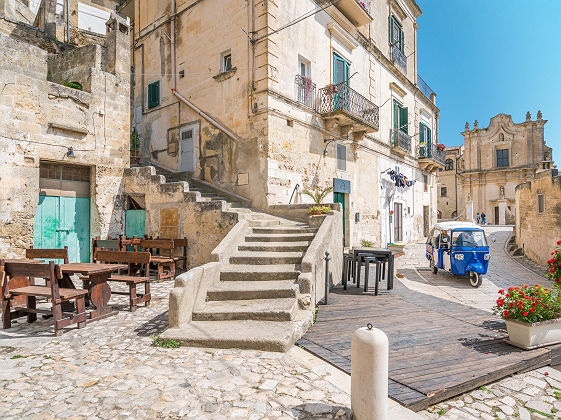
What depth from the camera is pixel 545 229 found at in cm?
1289

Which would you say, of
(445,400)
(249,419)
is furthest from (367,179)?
(249,419)

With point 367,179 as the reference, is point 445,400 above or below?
below

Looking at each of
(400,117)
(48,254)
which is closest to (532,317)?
(48,254)

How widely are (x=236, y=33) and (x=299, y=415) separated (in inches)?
453

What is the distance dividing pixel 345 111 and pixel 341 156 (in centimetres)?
200

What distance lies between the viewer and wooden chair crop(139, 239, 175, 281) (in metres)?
8.48

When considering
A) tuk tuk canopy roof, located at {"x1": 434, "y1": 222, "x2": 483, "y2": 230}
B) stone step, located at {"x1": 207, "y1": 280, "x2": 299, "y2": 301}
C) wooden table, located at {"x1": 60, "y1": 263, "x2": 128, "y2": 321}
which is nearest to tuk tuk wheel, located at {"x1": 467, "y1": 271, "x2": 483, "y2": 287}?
tuk tuk canopy roof, located at {"x1": 434, "y1": 222, "x2": 483, "y2": 230}

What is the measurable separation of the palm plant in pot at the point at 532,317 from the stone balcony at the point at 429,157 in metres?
16.8

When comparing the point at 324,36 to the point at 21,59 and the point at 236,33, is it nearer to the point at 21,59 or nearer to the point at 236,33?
the point at 236,33

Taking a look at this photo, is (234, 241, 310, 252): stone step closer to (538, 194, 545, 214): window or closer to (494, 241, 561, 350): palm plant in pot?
(494, 241, 561, 350): palm plant in pot

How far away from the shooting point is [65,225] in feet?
31.6

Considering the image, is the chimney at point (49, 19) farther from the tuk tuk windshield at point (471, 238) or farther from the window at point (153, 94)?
the tuk tuk windshield at point (471, 238)

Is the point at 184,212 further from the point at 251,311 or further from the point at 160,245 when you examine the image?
the point at 251,311

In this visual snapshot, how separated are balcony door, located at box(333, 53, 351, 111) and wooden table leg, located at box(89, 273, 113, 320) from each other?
927cm
